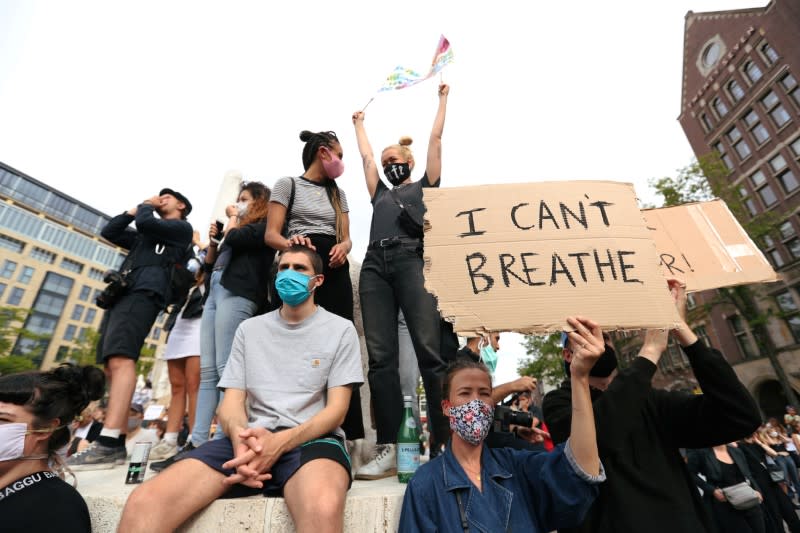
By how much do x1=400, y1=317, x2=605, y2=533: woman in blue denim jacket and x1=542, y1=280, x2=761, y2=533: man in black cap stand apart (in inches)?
10.6

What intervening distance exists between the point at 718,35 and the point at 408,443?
1490 inches

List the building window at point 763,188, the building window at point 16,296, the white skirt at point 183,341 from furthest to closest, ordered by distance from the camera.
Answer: the building window at point 16,296 → the building window at point 763,188 → the white skirt at point 183,341

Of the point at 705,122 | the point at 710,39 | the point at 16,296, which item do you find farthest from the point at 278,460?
the point at 16,296

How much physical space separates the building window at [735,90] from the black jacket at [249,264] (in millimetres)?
34113

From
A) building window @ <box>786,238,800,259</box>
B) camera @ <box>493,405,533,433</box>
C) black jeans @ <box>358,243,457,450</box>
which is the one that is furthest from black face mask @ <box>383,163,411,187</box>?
building window @ <box>786,238,800,259</box>

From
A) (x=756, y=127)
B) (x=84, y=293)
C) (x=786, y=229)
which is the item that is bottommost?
(x=786, y=229)

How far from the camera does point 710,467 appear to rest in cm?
494

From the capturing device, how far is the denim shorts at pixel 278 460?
1.89m

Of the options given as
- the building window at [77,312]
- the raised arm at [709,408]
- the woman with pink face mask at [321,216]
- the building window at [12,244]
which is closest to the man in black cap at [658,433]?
the raised arm at [709,408]

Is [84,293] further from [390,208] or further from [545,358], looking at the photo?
[390,208]

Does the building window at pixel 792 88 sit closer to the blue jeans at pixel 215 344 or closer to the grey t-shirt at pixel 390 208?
the grey t-shirt at pixel 390 208

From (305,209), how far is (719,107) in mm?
35273

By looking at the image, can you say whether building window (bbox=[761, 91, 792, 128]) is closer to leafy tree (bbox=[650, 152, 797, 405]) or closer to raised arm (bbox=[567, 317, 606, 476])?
leafy tree (bbox=[650, 152, 797, 405])

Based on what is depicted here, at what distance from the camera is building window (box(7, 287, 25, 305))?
5172 cm
